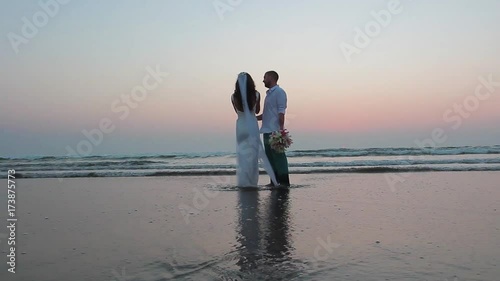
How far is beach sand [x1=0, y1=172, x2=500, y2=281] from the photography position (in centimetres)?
303

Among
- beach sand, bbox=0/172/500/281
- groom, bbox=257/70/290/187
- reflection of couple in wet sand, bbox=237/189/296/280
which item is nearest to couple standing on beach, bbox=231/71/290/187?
groom, bbox=257/70/290/187

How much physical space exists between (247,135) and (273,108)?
2.25 feet

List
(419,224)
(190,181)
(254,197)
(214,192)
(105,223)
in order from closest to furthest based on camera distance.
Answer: (419,224) → (105,223) → (254,197) → (214,192) → (190,181)

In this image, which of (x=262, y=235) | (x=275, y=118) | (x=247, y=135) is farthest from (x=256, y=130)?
(x=262, y=235)

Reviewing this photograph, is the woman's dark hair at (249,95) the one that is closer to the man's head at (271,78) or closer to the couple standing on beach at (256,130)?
the couple standing on beach at (256,130)

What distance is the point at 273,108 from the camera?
8.58m

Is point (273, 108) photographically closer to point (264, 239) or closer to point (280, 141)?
point (280, 141)

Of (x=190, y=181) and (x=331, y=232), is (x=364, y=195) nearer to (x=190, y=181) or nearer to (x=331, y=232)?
(x=331, y=232)

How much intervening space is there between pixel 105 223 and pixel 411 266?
315 centimetres

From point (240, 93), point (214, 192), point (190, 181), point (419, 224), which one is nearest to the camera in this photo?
point (419, 224)

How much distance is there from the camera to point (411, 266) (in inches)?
121

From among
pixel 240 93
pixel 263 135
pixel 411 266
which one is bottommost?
pixel 411 266

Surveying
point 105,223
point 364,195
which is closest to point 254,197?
point 364,195

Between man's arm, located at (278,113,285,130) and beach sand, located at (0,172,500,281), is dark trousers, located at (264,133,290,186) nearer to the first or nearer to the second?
man's arm, located at (278,113,285,130)
